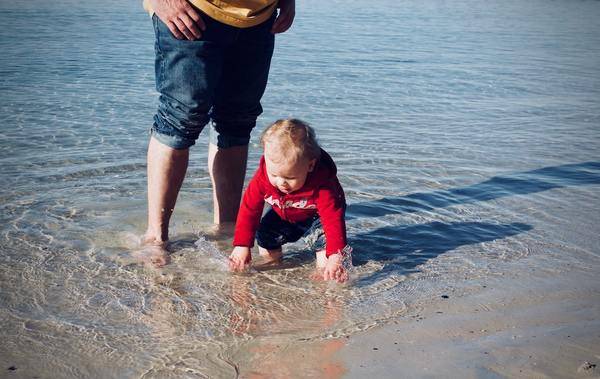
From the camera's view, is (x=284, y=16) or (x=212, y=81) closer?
(x=212, y=81)

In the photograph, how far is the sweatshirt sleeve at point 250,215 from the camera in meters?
3.63

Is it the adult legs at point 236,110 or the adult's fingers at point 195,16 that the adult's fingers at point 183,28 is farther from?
the adult legs at point 236,110

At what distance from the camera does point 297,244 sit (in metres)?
4.07

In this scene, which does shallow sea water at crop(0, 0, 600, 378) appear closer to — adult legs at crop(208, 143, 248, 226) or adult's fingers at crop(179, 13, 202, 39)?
adult legs at crop(208, 143, 248, 226)

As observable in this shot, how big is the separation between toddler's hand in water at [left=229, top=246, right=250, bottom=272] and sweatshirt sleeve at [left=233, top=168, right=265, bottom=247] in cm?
3

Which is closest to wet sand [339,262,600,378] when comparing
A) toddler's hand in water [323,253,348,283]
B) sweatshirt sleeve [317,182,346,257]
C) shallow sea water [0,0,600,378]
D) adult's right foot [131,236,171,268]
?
shallow sea water [0,0,600,378]

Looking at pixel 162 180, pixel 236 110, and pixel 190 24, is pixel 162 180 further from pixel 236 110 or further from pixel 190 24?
pixel 190 24

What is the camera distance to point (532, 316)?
3.11 metres

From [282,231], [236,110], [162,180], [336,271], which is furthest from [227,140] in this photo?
[336,271]

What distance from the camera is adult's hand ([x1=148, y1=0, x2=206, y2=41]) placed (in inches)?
131

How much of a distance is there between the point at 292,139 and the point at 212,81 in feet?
1.64

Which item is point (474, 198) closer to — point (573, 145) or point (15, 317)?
point (573, 145)

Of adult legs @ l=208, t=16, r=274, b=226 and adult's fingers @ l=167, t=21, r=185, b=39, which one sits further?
adult legs @ l=208, t=16, r=274, b=226

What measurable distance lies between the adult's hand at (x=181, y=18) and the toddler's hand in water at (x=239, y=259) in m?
1.05
